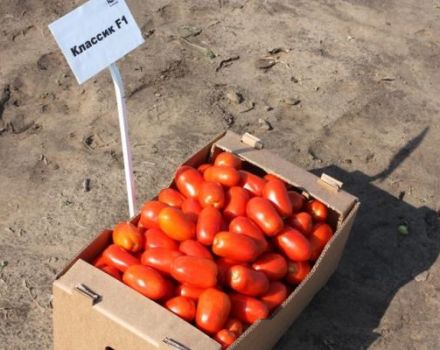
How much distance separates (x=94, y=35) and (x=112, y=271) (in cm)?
87

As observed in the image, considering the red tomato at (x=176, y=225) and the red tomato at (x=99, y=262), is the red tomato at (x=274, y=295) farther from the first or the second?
the red tomato at (x=99, y=262)

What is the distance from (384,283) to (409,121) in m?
1.32

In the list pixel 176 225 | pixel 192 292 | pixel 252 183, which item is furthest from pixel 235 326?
pixel 252 183

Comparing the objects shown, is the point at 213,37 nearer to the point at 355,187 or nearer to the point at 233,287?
the point at 355,187

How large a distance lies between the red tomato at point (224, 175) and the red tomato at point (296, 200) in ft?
0.77

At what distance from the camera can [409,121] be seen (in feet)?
13.7

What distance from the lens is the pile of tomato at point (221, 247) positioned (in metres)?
2.40

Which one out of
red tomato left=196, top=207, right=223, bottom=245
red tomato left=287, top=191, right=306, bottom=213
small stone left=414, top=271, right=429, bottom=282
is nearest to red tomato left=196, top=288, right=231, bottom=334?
red tomato left=196, top=207, right=223, bottom=245

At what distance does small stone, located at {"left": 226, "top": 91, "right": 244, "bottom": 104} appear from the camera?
Answer: 13.6ft

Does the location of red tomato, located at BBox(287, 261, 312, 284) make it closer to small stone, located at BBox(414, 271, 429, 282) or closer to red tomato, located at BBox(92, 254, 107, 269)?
red tomato, located at BBox(92, 254, 107, 269)

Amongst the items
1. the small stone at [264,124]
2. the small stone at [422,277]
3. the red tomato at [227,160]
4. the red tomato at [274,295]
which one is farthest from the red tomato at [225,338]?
the small stone at [264,124]

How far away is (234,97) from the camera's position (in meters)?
4.15

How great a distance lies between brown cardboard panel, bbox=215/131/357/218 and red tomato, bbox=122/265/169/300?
80cm

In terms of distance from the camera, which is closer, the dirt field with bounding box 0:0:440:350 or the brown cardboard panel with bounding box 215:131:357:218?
the brown cardboard panel with bounding box 215:131:357:218
